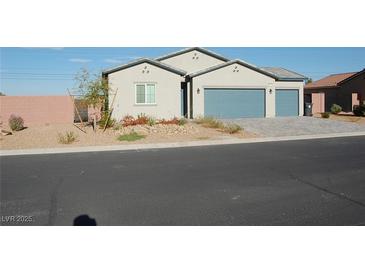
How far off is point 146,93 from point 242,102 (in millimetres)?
7650

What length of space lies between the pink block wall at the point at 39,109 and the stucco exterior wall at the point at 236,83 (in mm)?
8920

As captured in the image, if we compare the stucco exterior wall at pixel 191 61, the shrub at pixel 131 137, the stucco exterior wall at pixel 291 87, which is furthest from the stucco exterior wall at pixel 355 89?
the shrub at pixel 131 137

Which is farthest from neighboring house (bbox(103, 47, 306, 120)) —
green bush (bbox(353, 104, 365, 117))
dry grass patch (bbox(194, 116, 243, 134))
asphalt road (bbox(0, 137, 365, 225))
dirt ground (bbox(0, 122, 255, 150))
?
asphalt road (bbox(0, 137, 365, 225))

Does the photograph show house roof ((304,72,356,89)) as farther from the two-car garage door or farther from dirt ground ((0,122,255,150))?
dirt ground ((0,122,255,150))

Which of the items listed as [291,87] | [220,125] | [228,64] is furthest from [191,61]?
[220,125]

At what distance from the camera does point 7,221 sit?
18.8ft

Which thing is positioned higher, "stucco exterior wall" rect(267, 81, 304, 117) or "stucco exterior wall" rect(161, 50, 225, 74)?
"stucco exterior wall" rect(161, 50, 225, 74)

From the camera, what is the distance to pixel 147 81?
23.6m

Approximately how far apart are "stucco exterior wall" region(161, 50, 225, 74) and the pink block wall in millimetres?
8471

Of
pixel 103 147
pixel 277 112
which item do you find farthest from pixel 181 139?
pixel 277 112

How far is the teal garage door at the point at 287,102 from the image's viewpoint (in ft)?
92.9

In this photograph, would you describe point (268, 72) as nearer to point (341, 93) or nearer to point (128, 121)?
point (341, 93)

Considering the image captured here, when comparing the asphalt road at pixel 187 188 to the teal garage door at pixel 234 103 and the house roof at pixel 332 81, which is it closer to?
the teal garage door at pixel 234 103

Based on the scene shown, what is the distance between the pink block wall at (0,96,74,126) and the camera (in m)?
24.4
